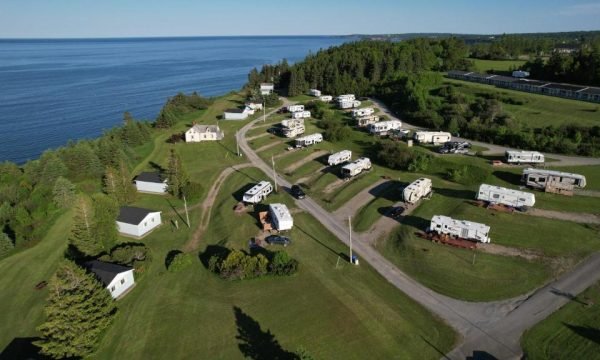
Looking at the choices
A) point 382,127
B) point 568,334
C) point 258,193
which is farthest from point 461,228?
point 382,127

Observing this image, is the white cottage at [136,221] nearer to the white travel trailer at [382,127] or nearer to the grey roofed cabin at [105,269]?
the grey roofed cabin at [105,269]

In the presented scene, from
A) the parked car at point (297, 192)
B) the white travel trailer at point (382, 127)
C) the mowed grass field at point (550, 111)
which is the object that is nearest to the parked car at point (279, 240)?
the parked car at point (297, 192)

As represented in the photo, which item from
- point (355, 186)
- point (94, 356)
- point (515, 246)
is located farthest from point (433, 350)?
point (355, 186)

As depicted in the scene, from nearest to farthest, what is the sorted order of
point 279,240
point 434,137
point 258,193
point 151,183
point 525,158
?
point 279,240, point 258,193, point 525,158, point 151,183, point 434,137

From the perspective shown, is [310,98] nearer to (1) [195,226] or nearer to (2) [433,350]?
(1) [195,226]

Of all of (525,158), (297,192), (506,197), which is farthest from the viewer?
→ (525,158)

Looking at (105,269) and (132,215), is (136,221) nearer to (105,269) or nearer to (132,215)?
(132,215)
